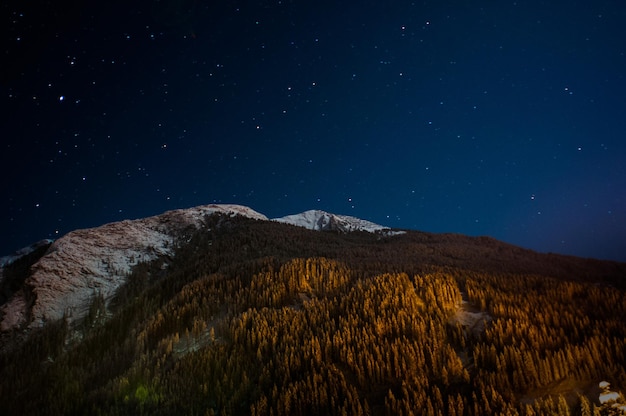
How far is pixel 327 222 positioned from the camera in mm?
68000

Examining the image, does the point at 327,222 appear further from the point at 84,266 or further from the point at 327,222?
the point at 84,266

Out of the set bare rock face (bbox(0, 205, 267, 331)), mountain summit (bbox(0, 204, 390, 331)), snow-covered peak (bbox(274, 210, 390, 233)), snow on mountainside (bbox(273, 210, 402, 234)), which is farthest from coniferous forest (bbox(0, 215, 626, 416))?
snow-covered peak (bbox(274, 210, 390, 233))

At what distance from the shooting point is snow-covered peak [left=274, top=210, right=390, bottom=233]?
6189 cm

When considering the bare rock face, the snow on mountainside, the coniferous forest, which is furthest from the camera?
the snow on mountainside

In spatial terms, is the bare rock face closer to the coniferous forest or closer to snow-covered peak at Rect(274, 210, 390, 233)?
the coniferous forest

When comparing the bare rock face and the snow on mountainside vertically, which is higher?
the snow on mountainside

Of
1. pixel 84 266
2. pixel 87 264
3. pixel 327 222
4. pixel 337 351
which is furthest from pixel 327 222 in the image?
pixel 337 351

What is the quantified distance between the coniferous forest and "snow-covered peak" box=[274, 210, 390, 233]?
4143 cm

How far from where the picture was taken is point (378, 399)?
27.3ft

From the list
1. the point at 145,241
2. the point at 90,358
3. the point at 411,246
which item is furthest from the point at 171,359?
the point at 411,246

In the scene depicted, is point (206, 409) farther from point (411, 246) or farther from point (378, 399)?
point (411, 246)

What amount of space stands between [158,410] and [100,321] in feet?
57.9

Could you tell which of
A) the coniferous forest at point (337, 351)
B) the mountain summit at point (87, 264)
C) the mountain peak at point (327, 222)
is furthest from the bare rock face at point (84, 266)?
the mountain peak at point (327, 222)

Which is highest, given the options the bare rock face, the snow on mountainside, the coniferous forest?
the snow on mountainside
